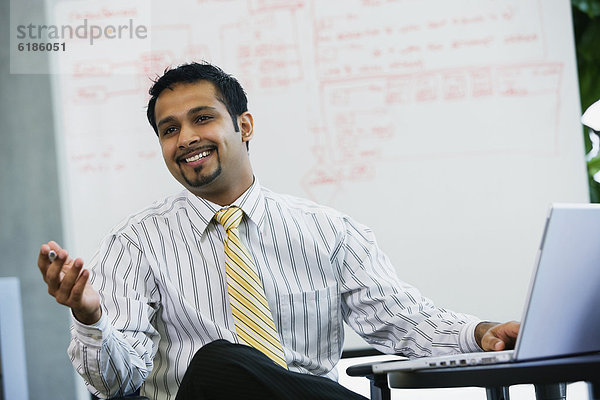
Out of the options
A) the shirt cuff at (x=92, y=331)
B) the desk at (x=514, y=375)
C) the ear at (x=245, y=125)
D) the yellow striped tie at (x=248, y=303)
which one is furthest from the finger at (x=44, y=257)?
the ear at (x=245, y=125)

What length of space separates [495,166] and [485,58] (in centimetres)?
41

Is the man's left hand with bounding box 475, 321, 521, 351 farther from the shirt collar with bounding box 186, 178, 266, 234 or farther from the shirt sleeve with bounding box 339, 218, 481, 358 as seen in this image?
the shirt collar with bounding box 186, 178, 266, 234

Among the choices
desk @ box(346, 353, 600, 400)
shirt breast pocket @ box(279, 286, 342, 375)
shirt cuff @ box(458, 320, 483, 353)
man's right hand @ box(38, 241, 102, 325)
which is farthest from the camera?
shirt breast pocket @ box(279, 286, 342, 375)

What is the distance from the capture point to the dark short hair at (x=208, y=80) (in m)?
2.01

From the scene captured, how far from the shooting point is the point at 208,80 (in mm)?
2045

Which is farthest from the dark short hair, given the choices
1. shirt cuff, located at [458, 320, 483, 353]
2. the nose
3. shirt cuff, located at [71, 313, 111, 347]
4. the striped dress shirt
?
shirt cuff, located at [458, 320, 483, 353]

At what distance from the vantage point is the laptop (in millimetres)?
1076

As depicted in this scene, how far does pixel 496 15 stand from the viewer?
2.76m

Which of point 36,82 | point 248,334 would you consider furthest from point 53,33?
point 248,334

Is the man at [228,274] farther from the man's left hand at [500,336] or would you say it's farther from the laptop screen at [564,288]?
the laptop screen at [564,288]

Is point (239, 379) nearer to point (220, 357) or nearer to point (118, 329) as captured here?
point (220, 357)

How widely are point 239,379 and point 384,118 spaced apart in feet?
5.46

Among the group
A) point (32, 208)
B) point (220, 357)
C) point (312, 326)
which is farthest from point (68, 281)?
point (32, 208)

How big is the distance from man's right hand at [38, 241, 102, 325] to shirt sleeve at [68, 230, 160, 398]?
0.30ft
